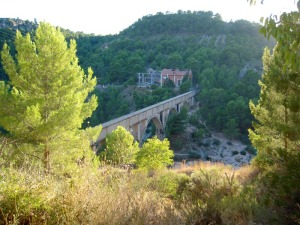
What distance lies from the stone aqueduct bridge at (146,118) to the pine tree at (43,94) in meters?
3.89

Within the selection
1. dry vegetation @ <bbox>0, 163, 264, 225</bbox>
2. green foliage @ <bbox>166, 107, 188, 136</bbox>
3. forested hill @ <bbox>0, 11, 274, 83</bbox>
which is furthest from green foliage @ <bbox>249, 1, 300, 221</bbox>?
forested hill @ <bbox>0, 11, 274, 83</bbox>

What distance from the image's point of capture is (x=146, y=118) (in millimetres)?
21688

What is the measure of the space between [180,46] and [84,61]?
18066 millimetres

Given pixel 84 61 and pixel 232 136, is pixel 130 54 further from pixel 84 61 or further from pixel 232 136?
pixel 232 136

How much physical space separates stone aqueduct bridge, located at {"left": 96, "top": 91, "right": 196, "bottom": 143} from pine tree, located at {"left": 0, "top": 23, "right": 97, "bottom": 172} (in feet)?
12.8

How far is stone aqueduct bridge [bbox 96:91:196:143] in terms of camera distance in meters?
15.1

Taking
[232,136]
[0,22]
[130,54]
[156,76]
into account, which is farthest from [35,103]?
[0,22]

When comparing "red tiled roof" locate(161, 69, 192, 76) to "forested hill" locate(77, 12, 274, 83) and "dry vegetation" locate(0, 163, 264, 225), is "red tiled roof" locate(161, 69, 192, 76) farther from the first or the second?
"dry vegetation" locate(0, 163, 264, 225)

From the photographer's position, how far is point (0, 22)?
5719 cm

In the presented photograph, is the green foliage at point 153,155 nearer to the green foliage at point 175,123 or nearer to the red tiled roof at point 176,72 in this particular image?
the green foliage at point 175,123

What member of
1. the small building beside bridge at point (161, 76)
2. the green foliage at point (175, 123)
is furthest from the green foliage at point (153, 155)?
the small building beside bridge at point (161, 76)

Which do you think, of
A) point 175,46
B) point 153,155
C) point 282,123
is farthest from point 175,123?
point 175,46

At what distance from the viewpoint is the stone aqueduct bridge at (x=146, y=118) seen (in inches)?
594

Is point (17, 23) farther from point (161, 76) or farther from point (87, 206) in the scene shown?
point (87, 206)
